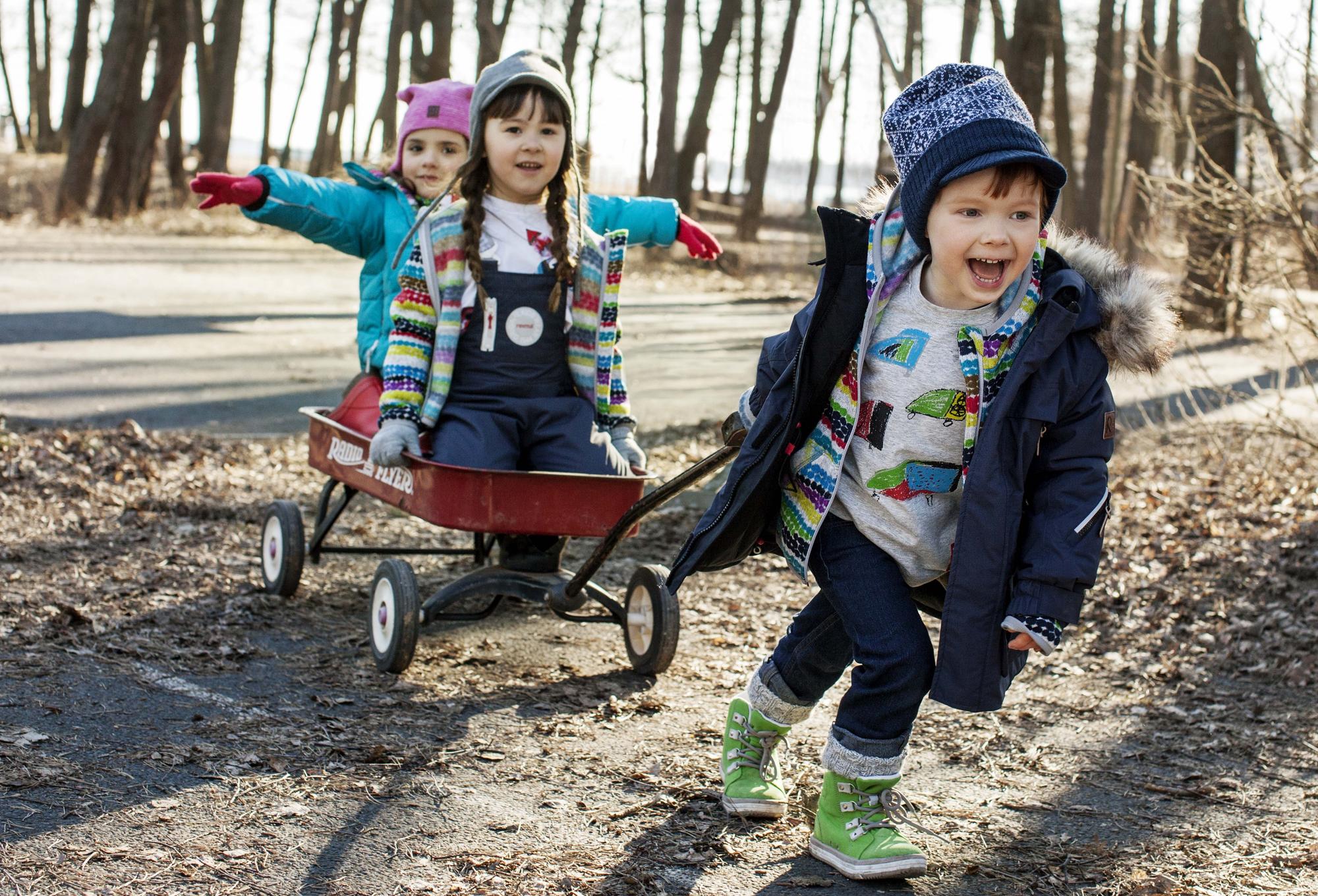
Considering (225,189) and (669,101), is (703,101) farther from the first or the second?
(225,189)

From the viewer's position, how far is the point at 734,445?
11.6ft

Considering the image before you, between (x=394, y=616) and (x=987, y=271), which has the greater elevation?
(x=987, y=271)

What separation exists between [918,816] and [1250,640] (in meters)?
2.30

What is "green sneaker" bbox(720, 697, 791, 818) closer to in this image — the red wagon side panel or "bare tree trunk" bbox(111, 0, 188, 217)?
the red wagon side panel

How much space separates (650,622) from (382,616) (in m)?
0.89

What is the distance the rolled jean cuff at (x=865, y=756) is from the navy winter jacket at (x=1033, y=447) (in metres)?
0.26

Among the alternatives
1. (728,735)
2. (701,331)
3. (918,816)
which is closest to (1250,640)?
(918,816)

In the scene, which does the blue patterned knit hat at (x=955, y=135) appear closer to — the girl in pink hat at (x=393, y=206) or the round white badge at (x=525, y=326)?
the round white badge at (x=525, y=326)

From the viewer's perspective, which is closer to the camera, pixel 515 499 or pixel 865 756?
pixel 865 756

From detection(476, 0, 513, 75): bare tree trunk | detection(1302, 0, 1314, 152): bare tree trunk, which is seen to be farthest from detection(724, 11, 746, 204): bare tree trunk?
detection(1302, 0, 1314, 152): bare tree trunk

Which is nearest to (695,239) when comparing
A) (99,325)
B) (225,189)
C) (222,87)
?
(225,189)

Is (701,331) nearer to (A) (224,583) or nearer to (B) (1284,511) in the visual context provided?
(B) (1284,511)

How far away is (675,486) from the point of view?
3654mm

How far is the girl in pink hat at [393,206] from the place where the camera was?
17.0ft
